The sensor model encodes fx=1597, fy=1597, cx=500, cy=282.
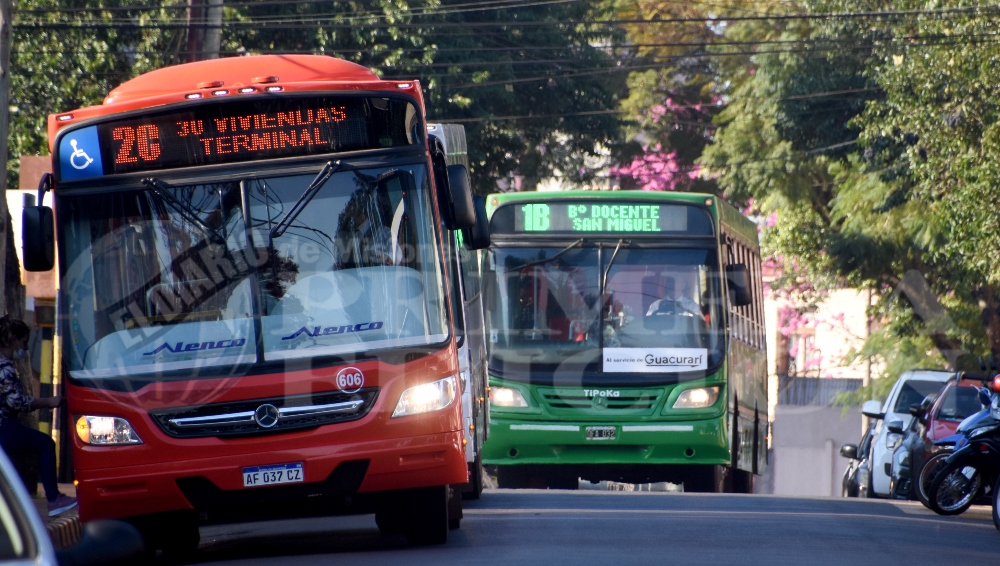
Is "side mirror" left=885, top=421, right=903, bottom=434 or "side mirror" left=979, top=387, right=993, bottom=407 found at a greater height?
"side mirror" left=979, top=387, right=993, bottom=407

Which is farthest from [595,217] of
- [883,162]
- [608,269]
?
[883,162]

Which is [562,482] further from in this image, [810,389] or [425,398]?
[810,389]

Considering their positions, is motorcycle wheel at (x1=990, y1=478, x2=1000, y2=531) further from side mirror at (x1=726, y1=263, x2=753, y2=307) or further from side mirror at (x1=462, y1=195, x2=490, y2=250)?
side mirror at (x1=462, y1=195, x2=490, y2=250)

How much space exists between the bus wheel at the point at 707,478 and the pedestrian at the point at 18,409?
7480mm

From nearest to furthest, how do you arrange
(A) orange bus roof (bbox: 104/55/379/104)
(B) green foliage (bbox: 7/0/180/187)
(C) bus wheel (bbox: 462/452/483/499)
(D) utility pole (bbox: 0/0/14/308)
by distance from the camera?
(A) orange bus roof (bbox: 104/55/379/104) → (D) utility pole (bbox: 0/0/14/308) → (C) bus wheel (bbox: 462/452/483/499) → (B) green foliage (bbox: 7/0/180/187)

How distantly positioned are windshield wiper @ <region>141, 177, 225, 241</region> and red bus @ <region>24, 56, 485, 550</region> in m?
0.01

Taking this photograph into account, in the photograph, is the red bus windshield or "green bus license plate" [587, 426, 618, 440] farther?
"green bus license plate" [587, 426, 618, 440]

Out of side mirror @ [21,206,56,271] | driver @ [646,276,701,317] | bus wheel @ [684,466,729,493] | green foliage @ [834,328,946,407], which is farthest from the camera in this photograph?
green foliage @ [834,328,946,407]

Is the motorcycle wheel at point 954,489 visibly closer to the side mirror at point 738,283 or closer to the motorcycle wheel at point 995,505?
the motorcycle wheel at point 995,505

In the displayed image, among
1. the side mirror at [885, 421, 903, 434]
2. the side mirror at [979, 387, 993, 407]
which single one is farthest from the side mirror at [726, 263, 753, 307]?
the side mirror at [885, 421, 903, 434]

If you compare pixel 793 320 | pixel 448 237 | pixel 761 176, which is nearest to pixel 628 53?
pixel 761 176

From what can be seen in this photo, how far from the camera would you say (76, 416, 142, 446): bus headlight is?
932cm

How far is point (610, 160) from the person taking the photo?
35.2 meters

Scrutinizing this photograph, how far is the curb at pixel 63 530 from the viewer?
35.6 ft
